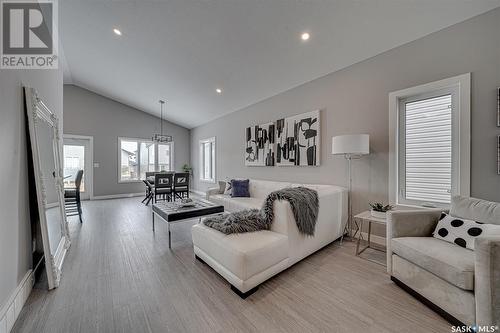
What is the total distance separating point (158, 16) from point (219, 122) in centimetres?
371

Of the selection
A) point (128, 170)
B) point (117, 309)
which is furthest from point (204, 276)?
point (128, 170)

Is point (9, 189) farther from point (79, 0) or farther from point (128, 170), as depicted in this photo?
point (128, 170)

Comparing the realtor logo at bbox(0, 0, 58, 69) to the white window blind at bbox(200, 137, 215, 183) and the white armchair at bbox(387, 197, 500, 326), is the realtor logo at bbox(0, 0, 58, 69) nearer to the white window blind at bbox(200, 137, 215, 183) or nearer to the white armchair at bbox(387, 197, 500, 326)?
the white armchair at bbox(387, 197, 500, 326)

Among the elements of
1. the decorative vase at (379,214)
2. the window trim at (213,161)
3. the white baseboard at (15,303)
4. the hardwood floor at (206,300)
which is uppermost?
the window trim at (213,161)

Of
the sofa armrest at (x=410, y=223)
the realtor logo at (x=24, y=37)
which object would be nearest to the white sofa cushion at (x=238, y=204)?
the sofa armrest at (x=410, y=223)

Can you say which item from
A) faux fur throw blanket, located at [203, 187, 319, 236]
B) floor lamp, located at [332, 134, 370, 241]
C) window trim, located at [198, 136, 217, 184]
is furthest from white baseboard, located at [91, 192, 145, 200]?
floor lamp, located at [332, 134, 370, 241]

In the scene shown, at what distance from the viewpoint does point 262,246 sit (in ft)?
5.88

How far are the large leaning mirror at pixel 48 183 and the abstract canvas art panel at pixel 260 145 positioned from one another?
3.58 metres

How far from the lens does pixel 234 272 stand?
68.3 inches

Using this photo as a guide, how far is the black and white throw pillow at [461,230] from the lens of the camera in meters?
1.58

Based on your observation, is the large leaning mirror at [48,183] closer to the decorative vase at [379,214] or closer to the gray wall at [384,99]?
the decorative vase at [379,214]

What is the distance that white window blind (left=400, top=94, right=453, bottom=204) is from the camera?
7.92ft

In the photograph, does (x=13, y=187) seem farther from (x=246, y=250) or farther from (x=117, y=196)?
(x=117, y=196)

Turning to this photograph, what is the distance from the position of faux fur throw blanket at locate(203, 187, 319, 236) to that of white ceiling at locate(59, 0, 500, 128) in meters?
2.17
